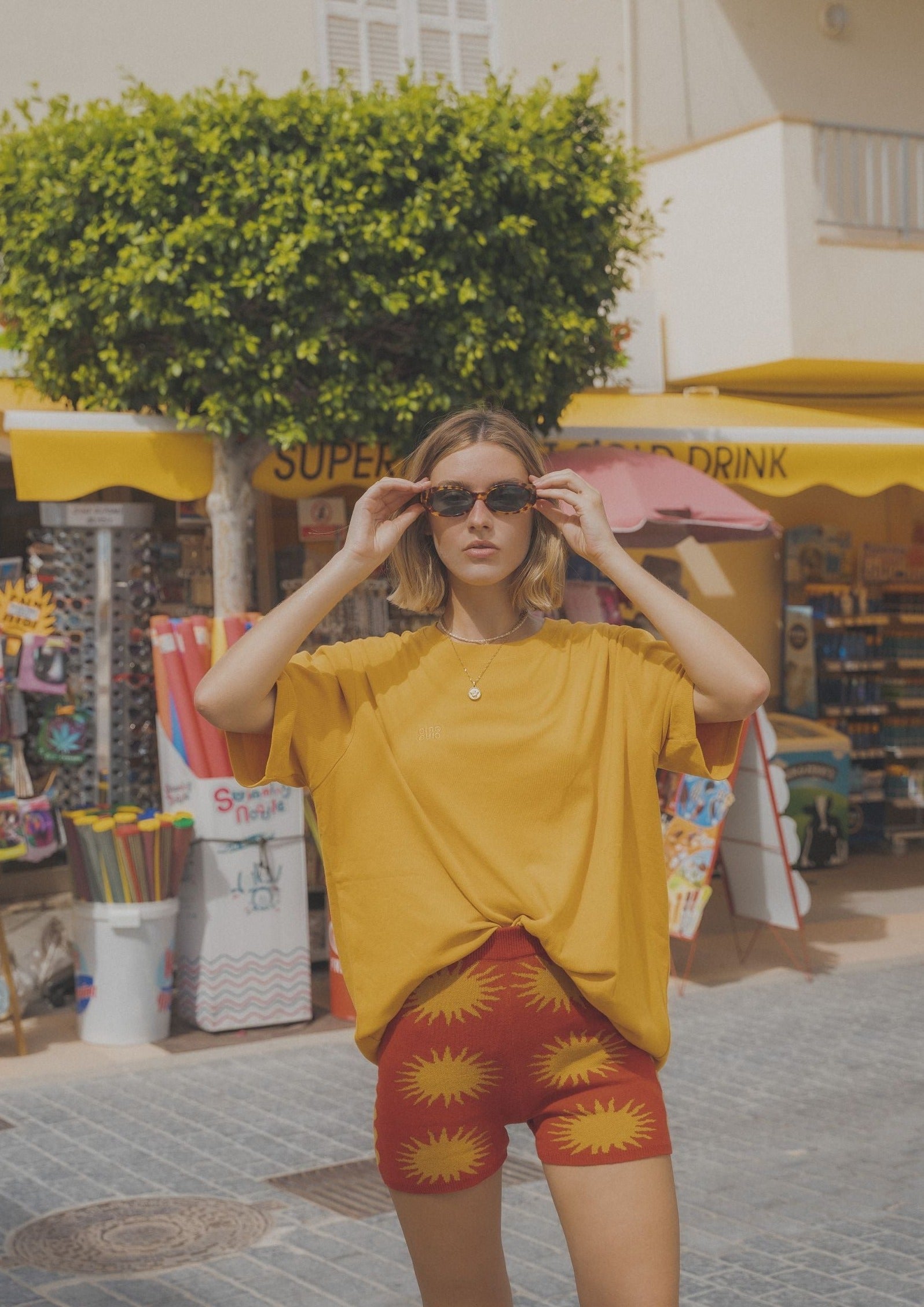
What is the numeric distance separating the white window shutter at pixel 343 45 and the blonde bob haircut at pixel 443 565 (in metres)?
9.25

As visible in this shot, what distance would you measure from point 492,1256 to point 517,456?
135cm

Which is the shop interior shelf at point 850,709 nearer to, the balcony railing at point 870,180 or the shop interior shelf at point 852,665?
the shop interior shelf at point 852,665

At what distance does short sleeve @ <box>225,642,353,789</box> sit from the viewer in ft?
8.77

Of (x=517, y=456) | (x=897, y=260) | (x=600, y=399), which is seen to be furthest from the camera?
(x=897, y=260)

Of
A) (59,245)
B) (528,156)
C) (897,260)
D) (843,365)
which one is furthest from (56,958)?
(897,260)

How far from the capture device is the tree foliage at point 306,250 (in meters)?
7.14

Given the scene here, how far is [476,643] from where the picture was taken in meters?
2.76

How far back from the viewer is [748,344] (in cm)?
A: 1127

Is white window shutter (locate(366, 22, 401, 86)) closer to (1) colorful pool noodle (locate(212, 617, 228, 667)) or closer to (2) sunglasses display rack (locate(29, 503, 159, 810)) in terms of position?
(2) sunglasses display rack (locate(29, 503, 159, 810))

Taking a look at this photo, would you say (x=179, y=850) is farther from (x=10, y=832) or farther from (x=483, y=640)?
(x=483, y=640)

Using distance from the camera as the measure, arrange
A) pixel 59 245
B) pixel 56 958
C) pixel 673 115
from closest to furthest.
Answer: pixel 59 245 → pixel 56 958 → pixel 673 115

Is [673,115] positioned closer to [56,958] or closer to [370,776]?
[56,958]

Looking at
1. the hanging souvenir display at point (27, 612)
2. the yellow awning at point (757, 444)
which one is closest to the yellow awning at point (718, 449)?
the yellow awning at point (757, 444)

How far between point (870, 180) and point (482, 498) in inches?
399
